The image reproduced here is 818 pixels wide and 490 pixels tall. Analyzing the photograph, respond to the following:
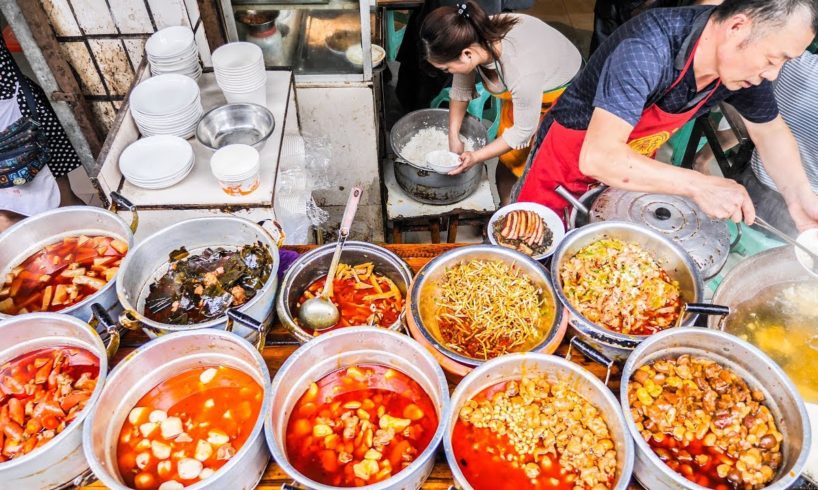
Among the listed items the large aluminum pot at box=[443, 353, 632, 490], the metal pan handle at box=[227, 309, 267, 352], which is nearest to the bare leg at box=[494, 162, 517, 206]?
the large aluminum pot at box=[443, 353, 632, 490]

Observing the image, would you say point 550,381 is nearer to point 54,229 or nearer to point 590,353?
point 590,353

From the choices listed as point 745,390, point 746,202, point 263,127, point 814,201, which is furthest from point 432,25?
point 745,390

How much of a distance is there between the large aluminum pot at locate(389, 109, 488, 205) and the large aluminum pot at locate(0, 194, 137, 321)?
7.78ft

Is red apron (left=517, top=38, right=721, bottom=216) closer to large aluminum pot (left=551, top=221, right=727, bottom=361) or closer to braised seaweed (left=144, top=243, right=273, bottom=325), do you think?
large aluminum pot (left=551, top=221, right=727, bottom=361)

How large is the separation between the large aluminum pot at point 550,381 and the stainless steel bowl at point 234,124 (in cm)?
199

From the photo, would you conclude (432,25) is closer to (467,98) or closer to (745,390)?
(467,98)

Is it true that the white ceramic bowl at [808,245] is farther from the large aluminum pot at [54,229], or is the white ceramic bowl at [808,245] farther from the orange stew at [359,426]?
the large aluminum pot at [54,229]

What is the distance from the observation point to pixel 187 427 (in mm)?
1812

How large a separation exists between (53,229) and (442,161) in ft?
8.62

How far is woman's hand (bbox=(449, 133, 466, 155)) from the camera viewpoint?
4.36m

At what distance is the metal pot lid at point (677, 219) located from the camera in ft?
7.55

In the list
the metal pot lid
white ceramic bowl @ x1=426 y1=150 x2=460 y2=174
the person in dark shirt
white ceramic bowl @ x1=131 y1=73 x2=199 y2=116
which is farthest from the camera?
white ceramic bowl @ x1=426 y1=150 x2=460 y2=174

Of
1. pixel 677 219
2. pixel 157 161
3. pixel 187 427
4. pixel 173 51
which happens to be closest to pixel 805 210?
pixel 677 219

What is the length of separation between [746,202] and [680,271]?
496 millimetres
